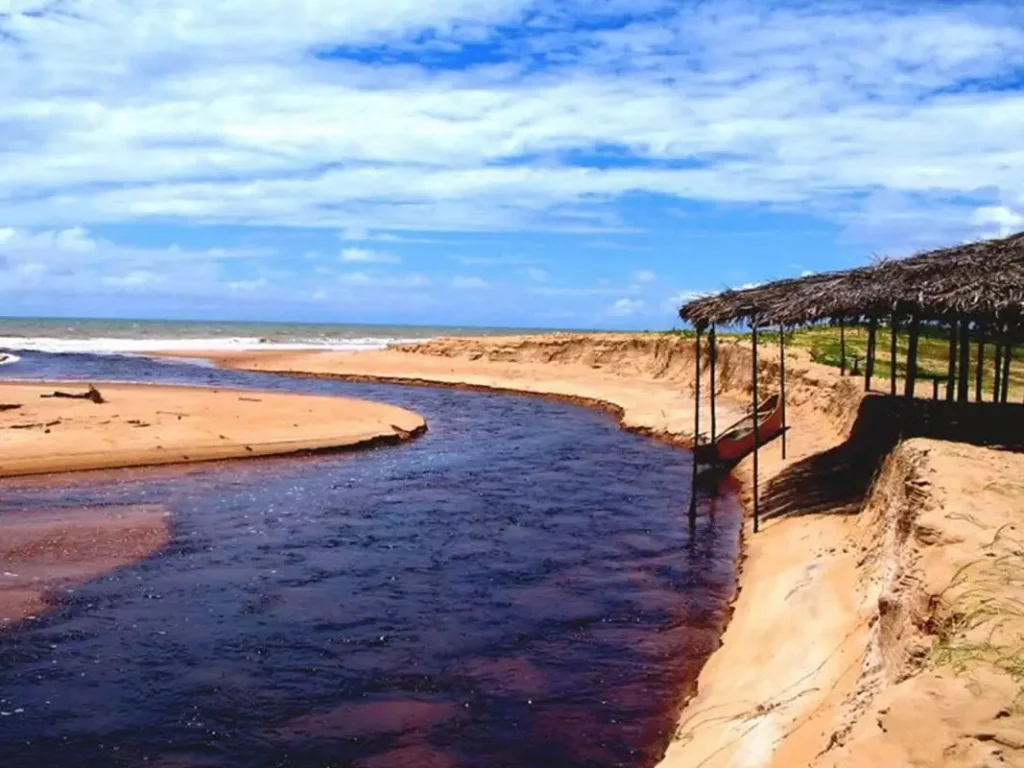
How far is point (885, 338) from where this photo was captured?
117 ft

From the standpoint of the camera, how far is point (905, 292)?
44.3ft

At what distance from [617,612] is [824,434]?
33.2 feet

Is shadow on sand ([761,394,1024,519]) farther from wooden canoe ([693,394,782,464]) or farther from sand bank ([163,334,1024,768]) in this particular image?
wooden canoe ([693,394,782,464])

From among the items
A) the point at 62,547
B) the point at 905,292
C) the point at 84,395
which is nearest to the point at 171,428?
the point at 84,395

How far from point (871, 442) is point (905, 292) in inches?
141

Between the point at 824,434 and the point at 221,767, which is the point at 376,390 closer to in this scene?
the point at 824,434

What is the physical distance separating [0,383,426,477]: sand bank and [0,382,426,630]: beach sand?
0.02 meters

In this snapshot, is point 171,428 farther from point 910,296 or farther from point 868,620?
point 868,620

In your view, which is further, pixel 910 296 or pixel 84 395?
pixel 84 395

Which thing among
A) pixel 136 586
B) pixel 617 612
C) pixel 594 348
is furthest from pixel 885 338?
pixel 136 586

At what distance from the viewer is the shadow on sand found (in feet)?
45.2

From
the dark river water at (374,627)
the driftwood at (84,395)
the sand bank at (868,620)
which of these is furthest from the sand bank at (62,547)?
the driftwood at (84,395)

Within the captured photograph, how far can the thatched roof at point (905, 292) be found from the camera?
12.8m

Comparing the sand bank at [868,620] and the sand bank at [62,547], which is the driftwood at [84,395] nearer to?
the sand bank at [62,547]
